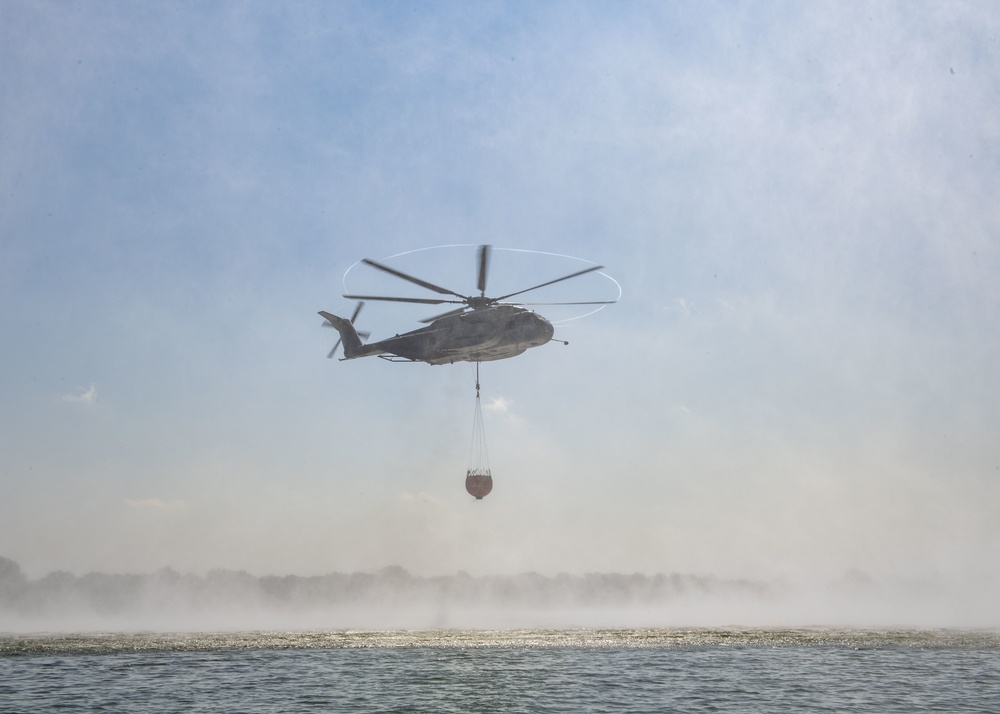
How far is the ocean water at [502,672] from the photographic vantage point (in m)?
37.9

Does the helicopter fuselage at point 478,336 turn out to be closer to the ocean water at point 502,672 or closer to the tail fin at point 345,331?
the tail fin at point 345,331

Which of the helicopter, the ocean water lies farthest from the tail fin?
the ocean water

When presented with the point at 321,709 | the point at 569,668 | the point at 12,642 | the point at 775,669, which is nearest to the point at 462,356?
the point at 569,668

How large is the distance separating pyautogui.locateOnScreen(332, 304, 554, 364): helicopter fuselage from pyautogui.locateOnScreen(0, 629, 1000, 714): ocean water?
20435 millimetres

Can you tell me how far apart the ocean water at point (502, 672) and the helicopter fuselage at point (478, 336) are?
20435 mm

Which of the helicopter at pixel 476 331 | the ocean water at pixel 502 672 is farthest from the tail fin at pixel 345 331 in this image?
the ocean water at pixel 502 672

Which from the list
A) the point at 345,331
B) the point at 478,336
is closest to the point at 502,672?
the point at 478,336

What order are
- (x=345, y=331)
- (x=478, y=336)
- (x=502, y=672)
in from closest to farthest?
(x=502, y=672) < (x=478, y=336) < (x=345, y=331)

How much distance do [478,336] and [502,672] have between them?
21.3m

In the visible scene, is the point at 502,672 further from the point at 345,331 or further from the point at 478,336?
the point at 345,331

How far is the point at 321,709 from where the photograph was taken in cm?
3653

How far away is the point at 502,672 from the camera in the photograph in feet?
154

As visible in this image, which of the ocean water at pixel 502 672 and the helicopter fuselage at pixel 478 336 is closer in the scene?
the ocean water at pixel 502 672

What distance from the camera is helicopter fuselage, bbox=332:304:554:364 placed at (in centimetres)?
5197
